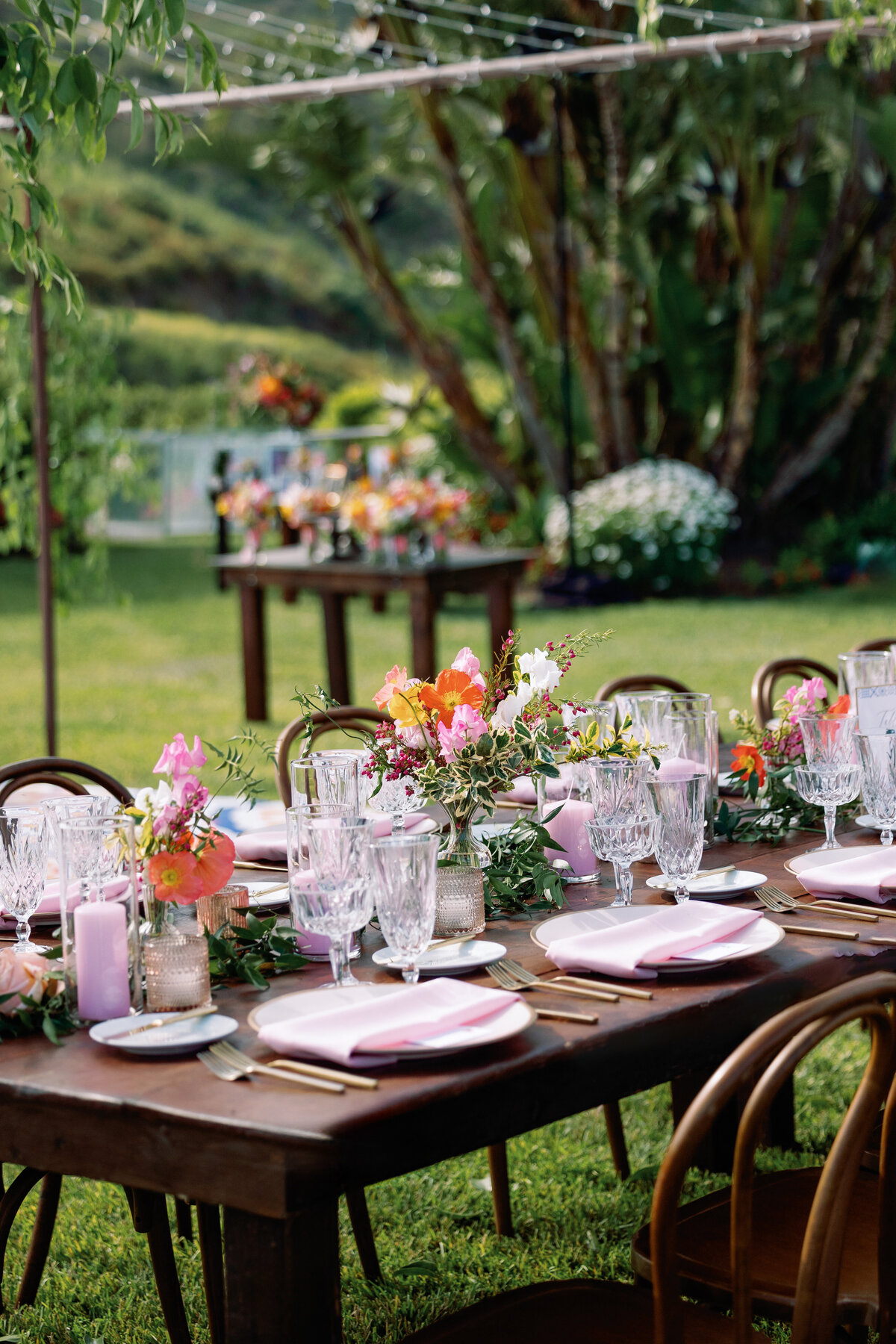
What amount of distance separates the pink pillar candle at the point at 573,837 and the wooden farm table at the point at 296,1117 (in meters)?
0.60

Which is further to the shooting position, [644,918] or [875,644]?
[875,644]

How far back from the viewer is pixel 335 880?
1.94 metres

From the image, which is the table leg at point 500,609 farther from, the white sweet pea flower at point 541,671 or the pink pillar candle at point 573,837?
the white sweet pea flower at point 541,671

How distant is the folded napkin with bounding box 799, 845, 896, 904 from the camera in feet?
7.92

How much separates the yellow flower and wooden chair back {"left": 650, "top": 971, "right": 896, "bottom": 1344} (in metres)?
0.86

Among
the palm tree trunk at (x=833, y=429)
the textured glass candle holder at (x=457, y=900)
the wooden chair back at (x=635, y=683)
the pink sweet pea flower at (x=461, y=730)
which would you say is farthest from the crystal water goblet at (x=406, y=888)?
the palm tree trunk at (x=833, y=429)

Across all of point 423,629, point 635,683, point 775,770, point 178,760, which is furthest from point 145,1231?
point 423,629

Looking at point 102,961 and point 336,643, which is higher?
point 336,643

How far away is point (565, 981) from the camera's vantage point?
2.04m

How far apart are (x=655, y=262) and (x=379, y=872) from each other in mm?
12346

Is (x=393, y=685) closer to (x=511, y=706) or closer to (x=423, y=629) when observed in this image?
(x=511, y=706)

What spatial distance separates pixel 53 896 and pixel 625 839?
3.10ft

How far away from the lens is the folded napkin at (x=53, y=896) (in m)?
2.36

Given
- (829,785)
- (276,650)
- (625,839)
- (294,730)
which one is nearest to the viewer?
(625,839)
